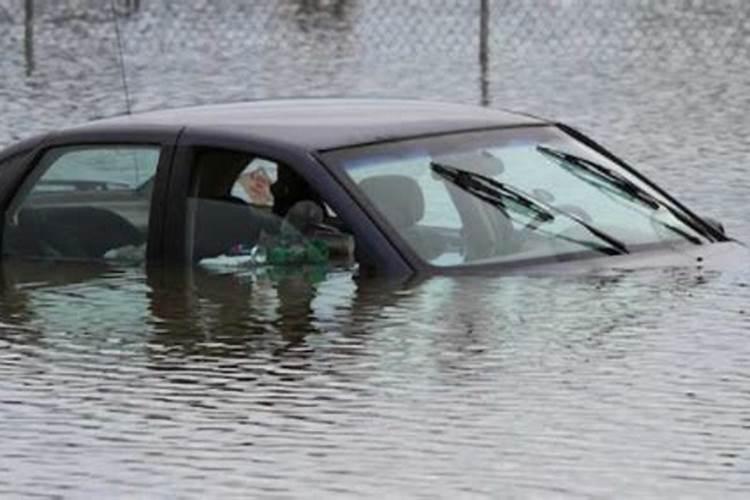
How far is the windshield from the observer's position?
912 cm

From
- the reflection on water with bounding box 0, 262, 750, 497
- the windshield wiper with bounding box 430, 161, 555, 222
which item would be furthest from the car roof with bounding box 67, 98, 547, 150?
the reflection on water with bounding box 0, 262, 750, 497

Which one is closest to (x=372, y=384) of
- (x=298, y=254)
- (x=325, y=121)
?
(x=298, y=254)

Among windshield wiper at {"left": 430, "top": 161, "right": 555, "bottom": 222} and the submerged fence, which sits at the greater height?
windshield wiper at {"left": 430, "top": 161, "right": 555, "bottom": 222}

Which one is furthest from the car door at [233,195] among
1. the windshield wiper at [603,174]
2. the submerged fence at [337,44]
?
the submerged fence at [337,44]

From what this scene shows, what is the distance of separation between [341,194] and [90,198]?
44.2 inches

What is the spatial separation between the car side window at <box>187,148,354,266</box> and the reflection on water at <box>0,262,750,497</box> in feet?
0.40

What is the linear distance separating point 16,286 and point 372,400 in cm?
281

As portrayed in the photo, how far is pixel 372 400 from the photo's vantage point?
700cm

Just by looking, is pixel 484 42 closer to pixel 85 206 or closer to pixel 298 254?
pixel 85 206

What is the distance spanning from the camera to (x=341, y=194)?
29.9 feet

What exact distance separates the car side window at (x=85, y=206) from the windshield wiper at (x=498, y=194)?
1.04m

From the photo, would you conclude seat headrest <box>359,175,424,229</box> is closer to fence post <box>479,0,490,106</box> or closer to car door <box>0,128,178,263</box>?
car door <box>0,128,178,263</box>

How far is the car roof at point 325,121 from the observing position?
30.8 ft

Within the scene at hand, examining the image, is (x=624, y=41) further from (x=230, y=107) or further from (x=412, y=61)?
(x=230, y=107)
